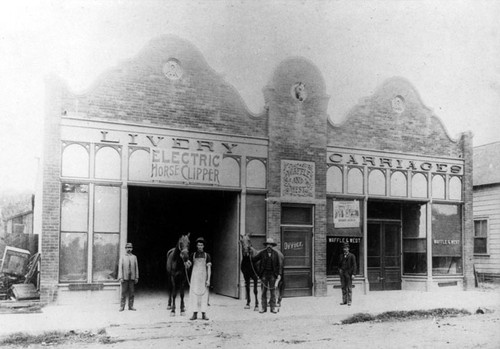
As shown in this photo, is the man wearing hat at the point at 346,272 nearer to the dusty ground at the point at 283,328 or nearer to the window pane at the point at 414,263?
the dusty ground at the point at 283,328

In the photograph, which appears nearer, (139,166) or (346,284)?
(139,166)

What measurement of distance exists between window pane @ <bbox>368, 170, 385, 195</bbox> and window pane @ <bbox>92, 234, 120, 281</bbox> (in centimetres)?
825

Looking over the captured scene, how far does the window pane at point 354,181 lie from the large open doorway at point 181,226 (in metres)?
3.88

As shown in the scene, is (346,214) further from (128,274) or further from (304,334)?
(128,274)

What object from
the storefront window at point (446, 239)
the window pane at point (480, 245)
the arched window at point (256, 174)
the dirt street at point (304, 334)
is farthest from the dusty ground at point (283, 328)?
the window pane at point (480, 245)

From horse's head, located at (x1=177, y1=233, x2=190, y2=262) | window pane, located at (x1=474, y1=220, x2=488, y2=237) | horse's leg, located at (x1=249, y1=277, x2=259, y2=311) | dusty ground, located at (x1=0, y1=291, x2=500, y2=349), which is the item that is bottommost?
dusty ground, located at (x1=0, y1=291, x2=500, y2=349)

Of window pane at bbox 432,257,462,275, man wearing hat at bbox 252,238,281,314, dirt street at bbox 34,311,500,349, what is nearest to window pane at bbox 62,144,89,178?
dirt street at bbox 34,311,500,349

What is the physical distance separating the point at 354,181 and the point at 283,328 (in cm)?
728

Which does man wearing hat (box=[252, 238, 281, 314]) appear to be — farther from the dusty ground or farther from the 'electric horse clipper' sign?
the 'electric horse clipper' sign

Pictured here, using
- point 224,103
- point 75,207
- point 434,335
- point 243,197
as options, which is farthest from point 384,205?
point 75,207

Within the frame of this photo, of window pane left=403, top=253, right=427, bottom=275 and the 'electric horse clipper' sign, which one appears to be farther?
window pane left=403, top=253, right=427, bottom=275

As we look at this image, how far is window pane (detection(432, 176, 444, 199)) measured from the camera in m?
19.2

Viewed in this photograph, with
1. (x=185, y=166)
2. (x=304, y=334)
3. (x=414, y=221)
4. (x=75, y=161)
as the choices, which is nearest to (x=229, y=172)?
(x=185, y=166)

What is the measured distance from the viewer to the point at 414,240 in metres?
19.1
